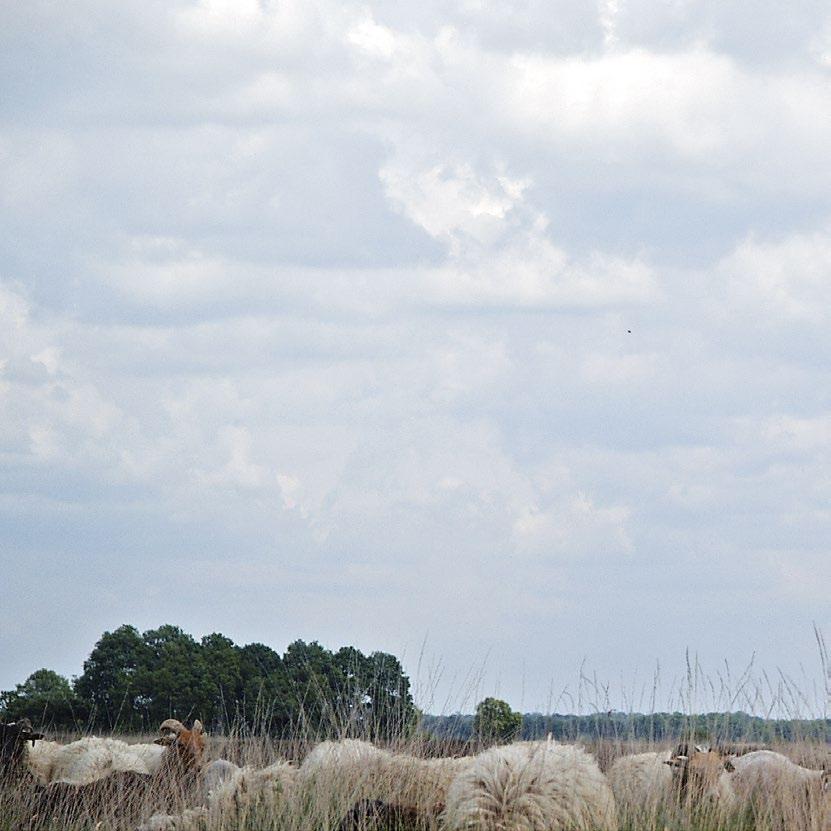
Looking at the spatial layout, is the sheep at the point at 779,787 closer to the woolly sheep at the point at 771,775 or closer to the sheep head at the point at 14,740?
the woolly sheep at the point at 771,775

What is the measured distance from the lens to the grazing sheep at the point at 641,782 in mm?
14445

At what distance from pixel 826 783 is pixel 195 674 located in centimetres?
3245

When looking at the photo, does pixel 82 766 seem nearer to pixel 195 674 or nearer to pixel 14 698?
pixel 195 674

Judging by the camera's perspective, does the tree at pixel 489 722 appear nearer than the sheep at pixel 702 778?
No

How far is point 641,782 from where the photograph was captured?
621 inches

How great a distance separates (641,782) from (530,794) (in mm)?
2948

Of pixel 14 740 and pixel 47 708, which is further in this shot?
pixel 47 708

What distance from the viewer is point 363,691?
65.1 feet

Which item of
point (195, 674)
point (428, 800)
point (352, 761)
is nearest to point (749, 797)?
point (428, 800)

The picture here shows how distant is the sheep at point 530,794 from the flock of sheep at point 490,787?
1 cm

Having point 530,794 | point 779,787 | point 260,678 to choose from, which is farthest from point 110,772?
point 260,678

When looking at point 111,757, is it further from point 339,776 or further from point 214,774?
point 339,776

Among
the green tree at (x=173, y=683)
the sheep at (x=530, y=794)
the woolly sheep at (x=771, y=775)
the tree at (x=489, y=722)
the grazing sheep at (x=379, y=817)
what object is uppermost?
the green tree at (x=173, y=683)

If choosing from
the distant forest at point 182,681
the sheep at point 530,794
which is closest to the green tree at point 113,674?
the distant forest at point 182,681
